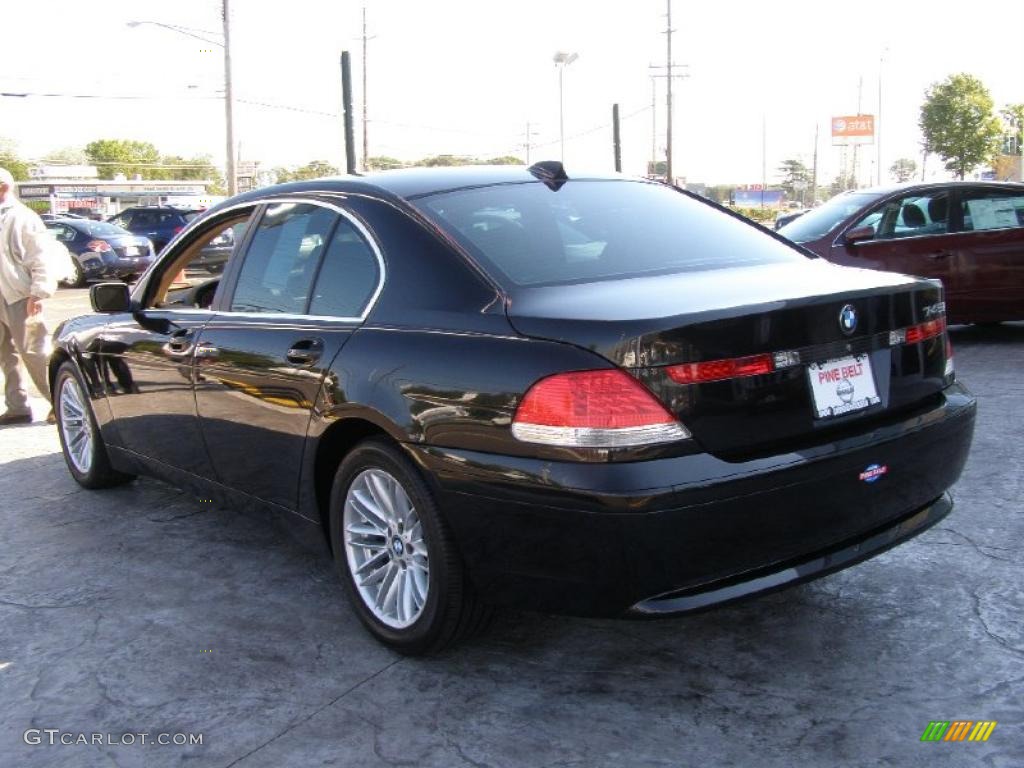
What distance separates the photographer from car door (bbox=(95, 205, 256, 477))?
4.21 m

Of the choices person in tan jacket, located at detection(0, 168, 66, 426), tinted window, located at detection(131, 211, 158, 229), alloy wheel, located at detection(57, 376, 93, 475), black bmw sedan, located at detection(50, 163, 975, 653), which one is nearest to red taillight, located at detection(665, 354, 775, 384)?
black bmw sedan, located at detection(50, 163, 975, 653)

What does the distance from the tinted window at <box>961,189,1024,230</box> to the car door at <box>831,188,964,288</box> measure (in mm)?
183

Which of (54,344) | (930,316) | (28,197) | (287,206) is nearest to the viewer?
(930,316)

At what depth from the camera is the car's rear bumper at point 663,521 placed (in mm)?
2578

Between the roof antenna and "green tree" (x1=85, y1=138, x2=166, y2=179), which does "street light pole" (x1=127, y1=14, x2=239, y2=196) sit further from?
"green tree" (x1=85, y1=138, x2=166, y2=179)

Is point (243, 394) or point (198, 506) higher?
point (243, 394)

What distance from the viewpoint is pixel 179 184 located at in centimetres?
9294

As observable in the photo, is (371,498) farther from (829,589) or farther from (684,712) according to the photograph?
(829,589)

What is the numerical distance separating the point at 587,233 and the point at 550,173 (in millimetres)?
492

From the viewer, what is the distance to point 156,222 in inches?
1008

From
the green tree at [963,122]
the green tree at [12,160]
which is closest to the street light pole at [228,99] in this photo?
the green tree at [963,122]

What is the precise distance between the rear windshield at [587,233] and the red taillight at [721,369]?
630 millimetres

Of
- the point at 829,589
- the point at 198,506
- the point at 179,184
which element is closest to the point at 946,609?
the point at 829,589

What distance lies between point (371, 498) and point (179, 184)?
96.4 m
